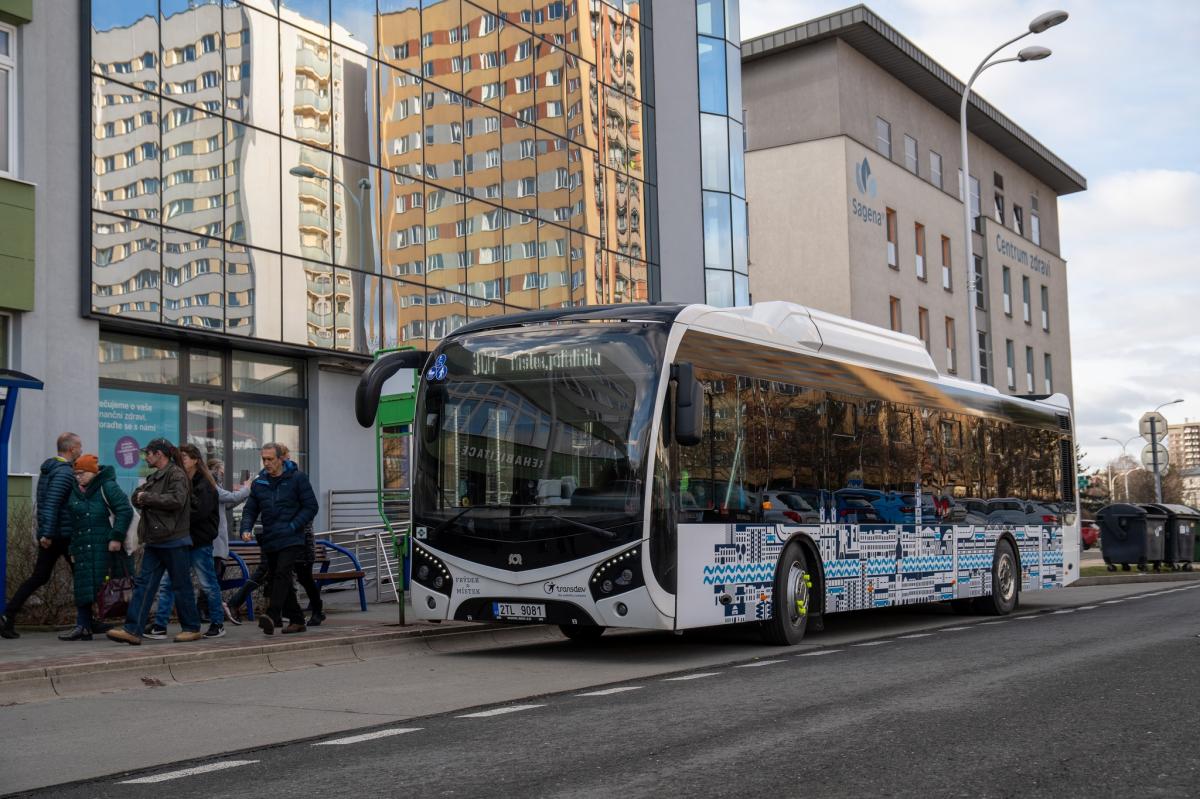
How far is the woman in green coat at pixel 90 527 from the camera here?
43.7 ft

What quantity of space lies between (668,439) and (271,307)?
39.6 feet

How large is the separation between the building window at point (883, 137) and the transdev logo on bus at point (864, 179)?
1.50 m

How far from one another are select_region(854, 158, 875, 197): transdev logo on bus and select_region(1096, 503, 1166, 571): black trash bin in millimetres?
15017

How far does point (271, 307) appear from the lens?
22.6 meters

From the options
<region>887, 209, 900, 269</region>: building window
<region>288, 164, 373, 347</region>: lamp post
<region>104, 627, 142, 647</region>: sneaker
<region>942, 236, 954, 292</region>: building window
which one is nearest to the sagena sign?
<region>887, 209, 900, 269</region>: building window

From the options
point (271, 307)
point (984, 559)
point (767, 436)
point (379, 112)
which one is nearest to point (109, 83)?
point (271, 307)

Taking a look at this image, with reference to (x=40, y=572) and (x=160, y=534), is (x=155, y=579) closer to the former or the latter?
(x=160, y=534)

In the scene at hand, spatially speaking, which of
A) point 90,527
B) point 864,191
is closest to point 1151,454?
point 864,191

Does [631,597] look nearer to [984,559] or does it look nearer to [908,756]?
[908,756]

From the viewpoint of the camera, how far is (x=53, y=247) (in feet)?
62.4

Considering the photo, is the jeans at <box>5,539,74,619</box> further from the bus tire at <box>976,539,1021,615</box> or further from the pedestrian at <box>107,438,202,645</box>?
the bus tire at <box>976,539,1021,615</box>

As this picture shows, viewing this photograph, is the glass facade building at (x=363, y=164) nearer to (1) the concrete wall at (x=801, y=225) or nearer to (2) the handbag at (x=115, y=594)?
(2) the handbag at (x=115, y=594)

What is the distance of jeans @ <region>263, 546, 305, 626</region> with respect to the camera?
1353 cm

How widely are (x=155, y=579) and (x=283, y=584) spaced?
1223 millimetres
